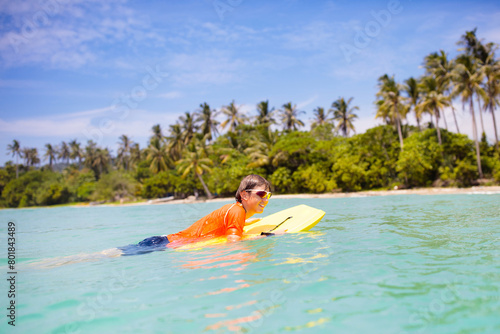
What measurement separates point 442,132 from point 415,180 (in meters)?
4.11

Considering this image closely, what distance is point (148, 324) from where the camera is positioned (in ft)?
6.70

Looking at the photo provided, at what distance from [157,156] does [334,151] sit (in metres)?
23.1

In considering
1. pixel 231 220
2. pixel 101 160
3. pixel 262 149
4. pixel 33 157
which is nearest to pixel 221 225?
pixel 231 220

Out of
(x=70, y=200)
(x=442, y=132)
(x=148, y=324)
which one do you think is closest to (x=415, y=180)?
(x=442, y=132)

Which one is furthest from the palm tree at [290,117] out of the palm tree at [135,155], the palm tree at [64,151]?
the palm tree at [64,151]

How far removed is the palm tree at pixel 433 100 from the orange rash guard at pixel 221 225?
2487cm

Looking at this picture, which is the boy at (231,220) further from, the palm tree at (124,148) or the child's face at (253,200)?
the palm tree at (124,148)

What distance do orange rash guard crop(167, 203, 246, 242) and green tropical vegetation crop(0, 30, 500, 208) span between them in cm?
2277

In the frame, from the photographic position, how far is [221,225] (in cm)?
455

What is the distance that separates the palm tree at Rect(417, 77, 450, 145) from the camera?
25.0 metres

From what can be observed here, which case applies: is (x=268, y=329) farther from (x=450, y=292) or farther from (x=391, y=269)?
(x=391, y=269)

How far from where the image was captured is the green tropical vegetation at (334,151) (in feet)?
77.3

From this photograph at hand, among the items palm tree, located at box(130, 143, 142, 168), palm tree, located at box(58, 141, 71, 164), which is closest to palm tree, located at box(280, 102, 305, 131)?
palm tree, located at box(130, 143, 142, 168)

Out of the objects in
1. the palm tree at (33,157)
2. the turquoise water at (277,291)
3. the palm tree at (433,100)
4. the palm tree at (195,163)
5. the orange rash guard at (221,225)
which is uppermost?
the palm tree at (33,157)
